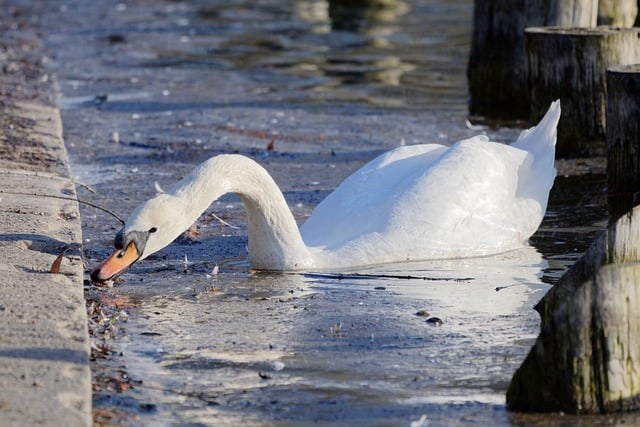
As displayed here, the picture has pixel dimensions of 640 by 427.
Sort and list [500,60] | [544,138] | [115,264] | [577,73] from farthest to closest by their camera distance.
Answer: [500,60] → [577,73] → [544,138] → [115,264]

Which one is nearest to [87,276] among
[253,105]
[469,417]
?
[469,417]

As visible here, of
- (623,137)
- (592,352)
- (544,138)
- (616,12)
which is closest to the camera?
(592,352)

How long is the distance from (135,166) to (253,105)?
333 cm

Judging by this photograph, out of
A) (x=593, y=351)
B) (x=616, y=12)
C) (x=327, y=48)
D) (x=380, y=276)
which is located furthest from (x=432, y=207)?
(x=327, y=48)

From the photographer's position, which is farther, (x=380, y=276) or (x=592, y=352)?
(x=380, y=276)

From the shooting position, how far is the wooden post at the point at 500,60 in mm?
13289

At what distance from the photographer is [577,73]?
1098 cm

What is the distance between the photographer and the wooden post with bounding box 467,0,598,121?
1329 cm

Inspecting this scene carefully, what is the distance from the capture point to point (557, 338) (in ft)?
16.4

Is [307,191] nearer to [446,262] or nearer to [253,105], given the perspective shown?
[446,262]

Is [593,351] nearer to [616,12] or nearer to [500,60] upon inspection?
[616,12]

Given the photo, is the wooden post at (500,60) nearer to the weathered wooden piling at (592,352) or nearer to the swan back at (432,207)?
the swan back at (432,207)

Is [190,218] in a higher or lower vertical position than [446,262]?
higher

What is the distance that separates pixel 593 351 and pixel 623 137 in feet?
13.7
